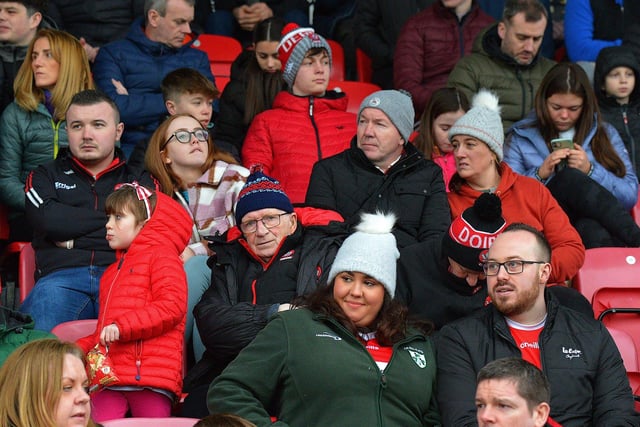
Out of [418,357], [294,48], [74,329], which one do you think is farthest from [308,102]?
[418,357]

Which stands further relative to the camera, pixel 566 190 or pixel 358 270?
pixel 566 190

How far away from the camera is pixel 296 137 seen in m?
7.41

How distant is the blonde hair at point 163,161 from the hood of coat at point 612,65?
244 centimetres

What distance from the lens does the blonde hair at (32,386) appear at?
4.44 metres

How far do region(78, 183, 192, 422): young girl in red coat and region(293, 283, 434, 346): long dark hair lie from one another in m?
0.59

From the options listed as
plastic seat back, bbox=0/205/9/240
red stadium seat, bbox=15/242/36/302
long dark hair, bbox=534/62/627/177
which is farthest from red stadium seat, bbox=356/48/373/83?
red stadium seat, bbox=15/242/36/302

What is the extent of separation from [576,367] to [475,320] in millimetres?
437

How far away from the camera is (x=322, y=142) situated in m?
7.41

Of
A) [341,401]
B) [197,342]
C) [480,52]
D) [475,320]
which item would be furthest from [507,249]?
[480,52]

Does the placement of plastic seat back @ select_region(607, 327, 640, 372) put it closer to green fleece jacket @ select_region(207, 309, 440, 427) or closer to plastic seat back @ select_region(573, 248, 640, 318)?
plastic seat back @ select_region(573, 248, 640, 318)

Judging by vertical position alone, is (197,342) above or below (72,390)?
below

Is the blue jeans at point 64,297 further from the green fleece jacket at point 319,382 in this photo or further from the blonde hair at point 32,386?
the blonde hair at point 32,386

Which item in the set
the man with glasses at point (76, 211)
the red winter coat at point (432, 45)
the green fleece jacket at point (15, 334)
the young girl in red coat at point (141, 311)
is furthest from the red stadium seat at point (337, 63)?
the green fleece jacket at point (15, 334)

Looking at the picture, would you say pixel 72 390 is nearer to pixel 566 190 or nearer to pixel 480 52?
pixel 566 190
